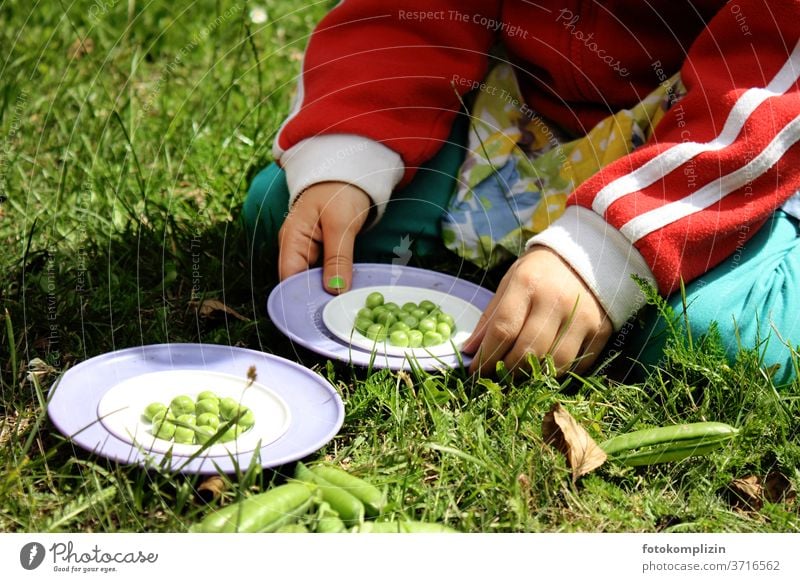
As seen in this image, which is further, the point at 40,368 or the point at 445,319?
the point at 445,319

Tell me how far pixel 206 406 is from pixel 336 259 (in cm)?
39

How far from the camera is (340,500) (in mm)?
950

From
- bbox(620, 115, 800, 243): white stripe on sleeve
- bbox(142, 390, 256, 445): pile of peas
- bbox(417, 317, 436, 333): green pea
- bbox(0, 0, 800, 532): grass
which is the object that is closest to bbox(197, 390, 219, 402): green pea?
bbox(142, 390, 256, 445): pile of peas

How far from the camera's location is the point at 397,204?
1.57 metres

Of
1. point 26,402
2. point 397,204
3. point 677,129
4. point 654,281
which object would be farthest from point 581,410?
point 26,402

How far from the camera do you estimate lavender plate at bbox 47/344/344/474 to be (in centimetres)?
97

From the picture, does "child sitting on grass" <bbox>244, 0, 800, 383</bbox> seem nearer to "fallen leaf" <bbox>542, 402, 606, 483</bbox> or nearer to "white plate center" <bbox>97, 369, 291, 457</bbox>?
"fallen leaf" <bbox>542, 402, 606, 483</bbox>

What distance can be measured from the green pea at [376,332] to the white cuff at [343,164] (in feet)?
0.77

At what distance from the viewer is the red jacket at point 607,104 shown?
123cm

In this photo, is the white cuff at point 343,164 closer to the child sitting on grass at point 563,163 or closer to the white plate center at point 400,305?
the child sitting on grass at point 563,163

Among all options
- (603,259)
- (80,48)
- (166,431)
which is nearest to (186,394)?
(166,431)

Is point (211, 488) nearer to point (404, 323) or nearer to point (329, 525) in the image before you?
point (329, 525)
